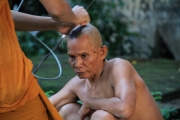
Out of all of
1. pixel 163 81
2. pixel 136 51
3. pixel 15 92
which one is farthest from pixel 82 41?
pixel 136 51

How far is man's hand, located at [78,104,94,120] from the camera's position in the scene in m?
3.51

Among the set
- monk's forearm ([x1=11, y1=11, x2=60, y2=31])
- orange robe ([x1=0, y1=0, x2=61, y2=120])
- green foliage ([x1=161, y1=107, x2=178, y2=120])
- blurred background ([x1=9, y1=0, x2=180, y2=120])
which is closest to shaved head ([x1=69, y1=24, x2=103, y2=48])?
monk's forearm ([x1=11, y1=11, x2=60, y2=31])

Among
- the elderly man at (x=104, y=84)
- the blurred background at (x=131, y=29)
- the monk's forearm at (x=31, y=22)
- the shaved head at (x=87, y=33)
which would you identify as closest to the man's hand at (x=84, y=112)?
the elderly man at (x=104, y=84)

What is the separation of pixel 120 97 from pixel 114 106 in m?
→ 0.07

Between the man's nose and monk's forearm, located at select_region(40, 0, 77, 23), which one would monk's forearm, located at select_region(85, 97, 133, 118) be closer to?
the man's nose

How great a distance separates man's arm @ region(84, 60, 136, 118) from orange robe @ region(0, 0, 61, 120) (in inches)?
24.6

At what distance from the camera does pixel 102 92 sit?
11.5 ft

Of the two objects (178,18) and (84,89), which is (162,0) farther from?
(84,89)

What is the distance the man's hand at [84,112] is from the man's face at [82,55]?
0.94 ft

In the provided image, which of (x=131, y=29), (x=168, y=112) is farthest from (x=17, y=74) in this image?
(x=131, y=29)

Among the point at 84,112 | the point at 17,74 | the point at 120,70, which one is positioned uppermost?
the point at 17,74

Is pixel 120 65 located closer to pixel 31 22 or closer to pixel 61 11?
pixel 31 22

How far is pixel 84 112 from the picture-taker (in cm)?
352

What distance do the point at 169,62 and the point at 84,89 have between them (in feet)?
13.7
